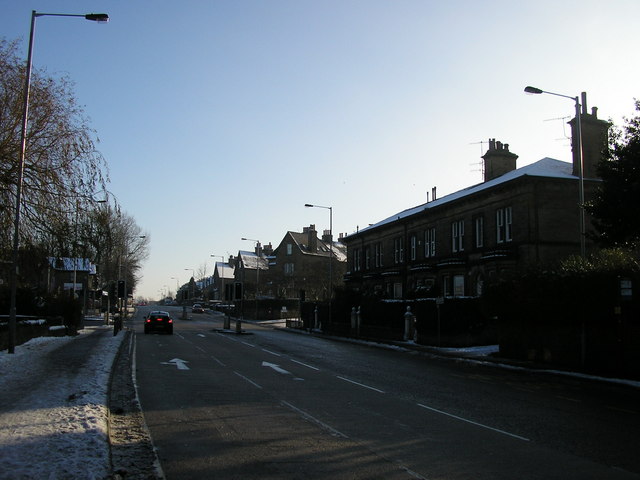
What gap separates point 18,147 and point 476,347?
860 inches

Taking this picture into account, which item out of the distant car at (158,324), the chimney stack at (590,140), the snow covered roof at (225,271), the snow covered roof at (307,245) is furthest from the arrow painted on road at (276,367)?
the snow covered roof at (225,271)

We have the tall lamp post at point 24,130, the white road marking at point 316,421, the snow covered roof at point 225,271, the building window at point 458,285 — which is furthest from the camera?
the snow covered roof at point 225,271

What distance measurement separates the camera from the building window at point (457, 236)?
125 ft

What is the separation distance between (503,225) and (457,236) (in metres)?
4.99

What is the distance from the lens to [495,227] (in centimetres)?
3453

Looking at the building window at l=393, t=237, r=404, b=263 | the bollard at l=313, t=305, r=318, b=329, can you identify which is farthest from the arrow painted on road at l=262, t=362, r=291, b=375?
the bollard at l=313, t=305, r=318, b=329

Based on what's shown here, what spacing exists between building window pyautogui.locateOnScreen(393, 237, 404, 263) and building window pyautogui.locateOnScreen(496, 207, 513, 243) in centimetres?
1309

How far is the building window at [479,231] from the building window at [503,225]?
5.21 ft

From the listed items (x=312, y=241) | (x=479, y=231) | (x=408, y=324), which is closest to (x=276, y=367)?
(x=408, y=324)

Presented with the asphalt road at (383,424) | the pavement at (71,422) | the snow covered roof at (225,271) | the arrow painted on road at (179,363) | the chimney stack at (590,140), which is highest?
the chimney stack at (590,140)

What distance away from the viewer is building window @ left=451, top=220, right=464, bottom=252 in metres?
38.2

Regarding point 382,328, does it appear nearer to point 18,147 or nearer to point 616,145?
point 616,145

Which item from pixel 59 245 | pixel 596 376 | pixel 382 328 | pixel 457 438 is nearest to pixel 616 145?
pixel 596 376

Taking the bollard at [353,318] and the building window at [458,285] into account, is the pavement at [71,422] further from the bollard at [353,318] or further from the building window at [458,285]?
the bollard at [353,318]
